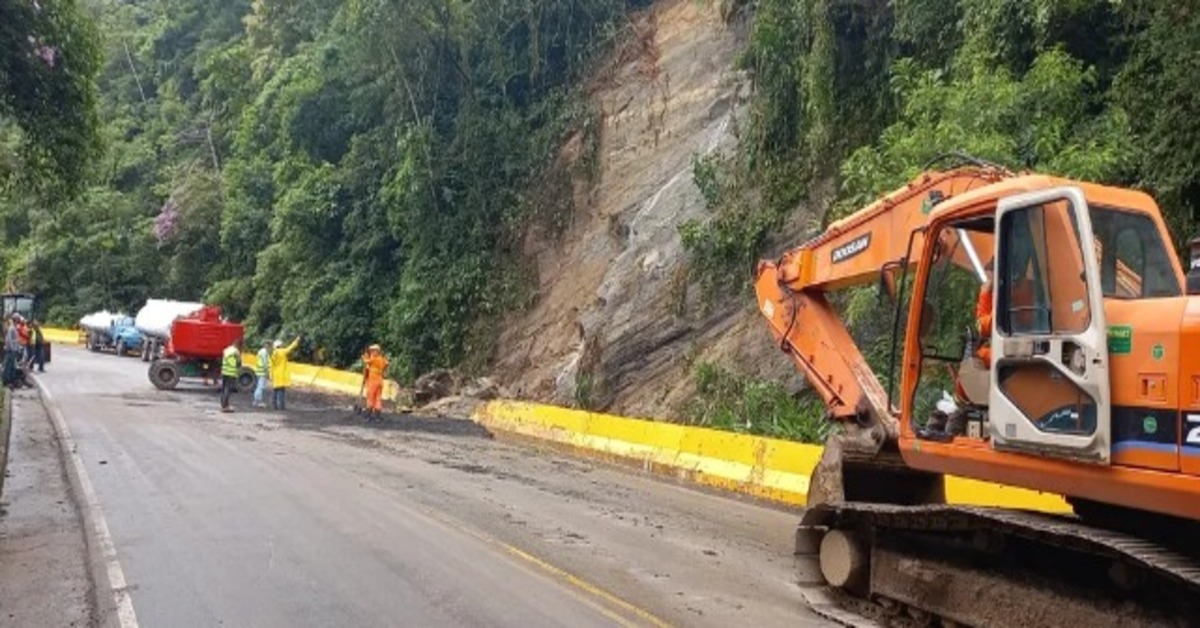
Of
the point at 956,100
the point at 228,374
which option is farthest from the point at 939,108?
the point at 228,374

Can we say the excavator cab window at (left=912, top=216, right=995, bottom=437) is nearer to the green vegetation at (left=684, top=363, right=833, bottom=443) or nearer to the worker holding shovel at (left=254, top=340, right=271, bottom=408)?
the green vegetation at (left=684, top=363, right=833, bottom=443)

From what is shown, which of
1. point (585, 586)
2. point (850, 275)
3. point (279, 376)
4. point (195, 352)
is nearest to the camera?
point (585, 586)

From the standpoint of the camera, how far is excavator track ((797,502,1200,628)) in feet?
19.3

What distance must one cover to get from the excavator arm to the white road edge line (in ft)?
18.7

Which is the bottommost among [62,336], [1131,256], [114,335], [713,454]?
[713,454]

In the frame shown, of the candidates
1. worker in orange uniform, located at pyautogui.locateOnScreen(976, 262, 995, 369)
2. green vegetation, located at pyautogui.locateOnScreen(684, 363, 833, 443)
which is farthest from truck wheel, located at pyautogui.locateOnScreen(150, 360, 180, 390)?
worker in orange uniform, located at pyautogui.locateOnScreen(976, 262, 995, 369)

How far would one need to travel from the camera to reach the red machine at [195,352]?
31.5 m

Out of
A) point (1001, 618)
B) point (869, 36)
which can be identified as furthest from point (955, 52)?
point (1001, 618)

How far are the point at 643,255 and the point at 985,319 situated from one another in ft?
60.5

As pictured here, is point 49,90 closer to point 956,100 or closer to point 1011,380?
point 956,100

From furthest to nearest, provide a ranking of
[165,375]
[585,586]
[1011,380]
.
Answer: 1. [165,375]
2. [585,586]
3. [1011,380]

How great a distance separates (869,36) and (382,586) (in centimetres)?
1580

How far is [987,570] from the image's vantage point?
7.00 meters

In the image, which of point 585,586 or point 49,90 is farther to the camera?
point 49,90
